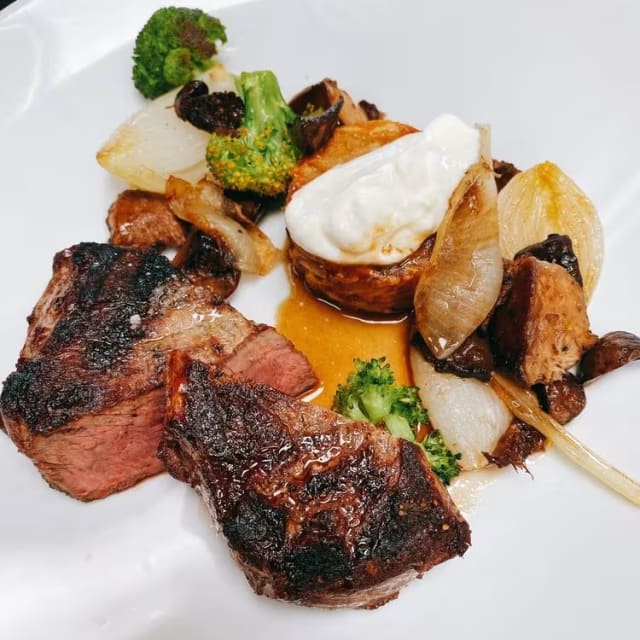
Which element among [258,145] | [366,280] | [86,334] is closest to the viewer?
[86,334]

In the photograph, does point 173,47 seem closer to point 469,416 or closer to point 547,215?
point 547,215

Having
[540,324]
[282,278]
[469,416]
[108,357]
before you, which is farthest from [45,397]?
[540,324]

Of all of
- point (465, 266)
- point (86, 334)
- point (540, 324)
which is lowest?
point (540, 324)

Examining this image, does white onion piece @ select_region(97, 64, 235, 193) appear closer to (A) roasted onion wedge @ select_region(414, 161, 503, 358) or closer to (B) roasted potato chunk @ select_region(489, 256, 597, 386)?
(A) roasted onion wedge @ select_region(414, 161, 503, 358)

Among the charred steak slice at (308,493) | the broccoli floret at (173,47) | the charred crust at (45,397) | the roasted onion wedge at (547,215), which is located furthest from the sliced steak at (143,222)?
the roasted onion wedge at (547,215)

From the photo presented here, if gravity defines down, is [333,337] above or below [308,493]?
below

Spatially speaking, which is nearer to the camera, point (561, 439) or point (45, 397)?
point (45, 397)

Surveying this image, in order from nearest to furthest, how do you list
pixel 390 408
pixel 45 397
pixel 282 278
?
pixel 45 397 → pixel 390 408 → pixel 282 278
